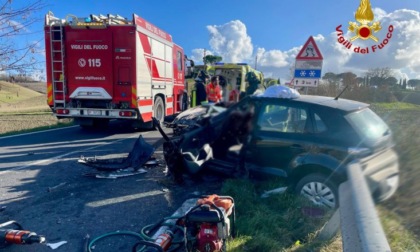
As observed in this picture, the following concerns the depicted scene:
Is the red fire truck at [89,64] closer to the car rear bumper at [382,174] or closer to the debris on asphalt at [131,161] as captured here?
the debris on asphalt at [131,161]

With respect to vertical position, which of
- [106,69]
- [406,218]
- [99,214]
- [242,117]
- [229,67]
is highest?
[106,69]

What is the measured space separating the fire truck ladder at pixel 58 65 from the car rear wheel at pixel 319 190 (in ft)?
23.7

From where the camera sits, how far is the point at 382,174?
90.0 inches

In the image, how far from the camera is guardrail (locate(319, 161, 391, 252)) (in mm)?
1301

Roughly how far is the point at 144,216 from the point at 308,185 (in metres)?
2.22

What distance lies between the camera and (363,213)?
1475 millimetres

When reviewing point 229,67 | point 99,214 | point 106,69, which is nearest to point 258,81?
point 229,67

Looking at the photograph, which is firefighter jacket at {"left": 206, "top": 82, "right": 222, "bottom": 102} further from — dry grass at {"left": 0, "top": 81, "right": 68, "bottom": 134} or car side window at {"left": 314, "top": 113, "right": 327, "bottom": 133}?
dry grass at {"left": 0, "top": 81, "right": 68, "bottom": 134}

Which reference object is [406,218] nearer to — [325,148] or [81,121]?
[325,148]

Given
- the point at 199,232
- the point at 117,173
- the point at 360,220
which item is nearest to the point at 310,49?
the point at 360,220

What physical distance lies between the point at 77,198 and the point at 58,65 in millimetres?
5439

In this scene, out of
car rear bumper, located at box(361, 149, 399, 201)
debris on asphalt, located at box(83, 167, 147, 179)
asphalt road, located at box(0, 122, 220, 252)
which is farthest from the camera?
debris on asphalt, located at box(83, 167, 147, 179)

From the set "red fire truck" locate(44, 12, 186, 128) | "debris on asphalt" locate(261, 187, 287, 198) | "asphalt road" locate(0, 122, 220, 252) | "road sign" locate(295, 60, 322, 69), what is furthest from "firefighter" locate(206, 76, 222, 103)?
"red fire truck" locate(44, 12, 186, 128)

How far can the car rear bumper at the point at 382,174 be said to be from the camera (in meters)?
1.96
